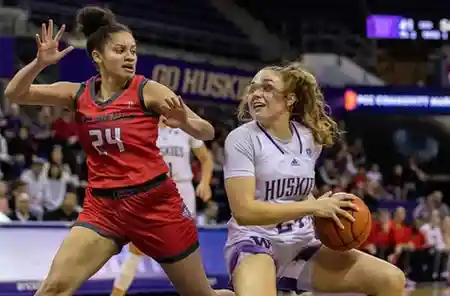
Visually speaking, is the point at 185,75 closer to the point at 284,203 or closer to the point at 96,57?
the point at 96,57

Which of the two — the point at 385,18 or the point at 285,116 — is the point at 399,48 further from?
the point at 285,116

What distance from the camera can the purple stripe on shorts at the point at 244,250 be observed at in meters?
4.39

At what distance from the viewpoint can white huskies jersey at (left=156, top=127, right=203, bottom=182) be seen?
24.1 ft

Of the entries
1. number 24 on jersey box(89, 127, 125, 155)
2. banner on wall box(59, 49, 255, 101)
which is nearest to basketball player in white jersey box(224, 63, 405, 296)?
number 24 on jersey box(89, 127, 125, 155)

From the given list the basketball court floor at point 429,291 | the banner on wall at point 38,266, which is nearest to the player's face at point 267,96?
the banner on wall at point 38,266

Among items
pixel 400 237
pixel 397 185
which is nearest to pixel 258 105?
pixel 400 237

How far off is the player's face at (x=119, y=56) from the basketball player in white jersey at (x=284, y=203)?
2.01 feet

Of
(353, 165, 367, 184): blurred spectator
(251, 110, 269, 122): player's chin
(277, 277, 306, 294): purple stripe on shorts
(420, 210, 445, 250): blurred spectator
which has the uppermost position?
(251, 110, 269, 122): player's chin

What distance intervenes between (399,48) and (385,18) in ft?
14.4

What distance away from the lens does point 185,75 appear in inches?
622

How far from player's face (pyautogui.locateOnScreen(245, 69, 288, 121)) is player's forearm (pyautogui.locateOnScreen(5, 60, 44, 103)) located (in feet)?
3.55

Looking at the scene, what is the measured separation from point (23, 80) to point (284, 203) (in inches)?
56.6

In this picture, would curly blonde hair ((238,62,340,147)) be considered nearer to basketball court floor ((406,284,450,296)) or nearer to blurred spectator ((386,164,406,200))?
basketball court floor ((406,284,450,296))

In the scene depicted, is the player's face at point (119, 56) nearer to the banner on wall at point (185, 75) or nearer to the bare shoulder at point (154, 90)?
the bare shoulder at point (154, 90)
